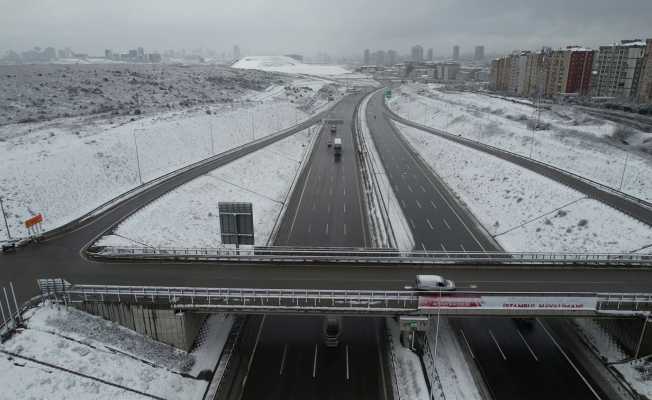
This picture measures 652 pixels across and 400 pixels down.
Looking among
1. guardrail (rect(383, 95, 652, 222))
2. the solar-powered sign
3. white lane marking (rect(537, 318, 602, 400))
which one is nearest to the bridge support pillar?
the solar-powered sign

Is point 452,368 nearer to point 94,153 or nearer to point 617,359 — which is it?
point 617,359

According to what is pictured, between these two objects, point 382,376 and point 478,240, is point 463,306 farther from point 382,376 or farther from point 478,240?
point 478,240

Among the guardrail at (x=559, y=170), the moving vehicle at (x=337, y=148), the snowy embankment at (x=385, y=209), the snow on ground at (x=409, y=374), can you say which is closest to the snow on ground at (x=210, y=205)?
the moving vehicle at (x=337, y=148)

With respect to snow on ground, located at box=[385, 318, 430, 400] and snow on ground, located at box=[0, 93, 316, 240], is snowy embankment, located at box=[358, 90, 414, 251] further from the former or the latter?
snow on ground, located at box=[0, 93, 316, 240]

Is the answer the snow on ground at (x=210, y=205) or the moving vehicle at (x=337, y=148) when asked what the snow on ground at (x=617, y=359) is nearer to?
the snow on ground at (x=210, y=205)

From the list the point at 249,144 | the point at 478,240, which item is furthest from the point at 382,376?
the point at 249,144

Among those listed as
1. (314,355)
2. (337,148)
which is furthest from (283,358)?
(337,148)

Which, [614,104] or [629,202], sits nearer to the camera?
[629,202]
